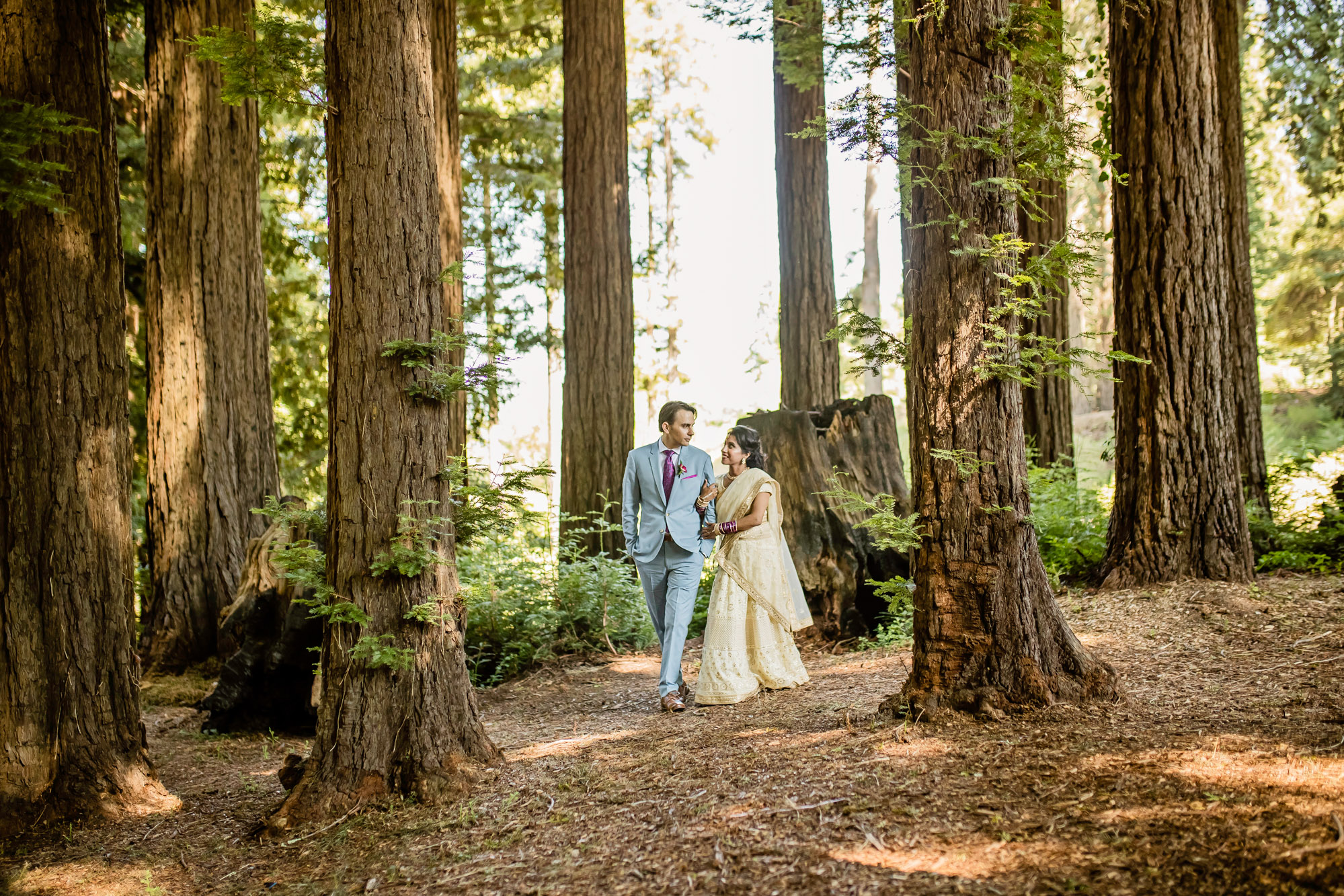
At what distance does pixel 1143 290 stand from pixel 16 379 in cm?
772

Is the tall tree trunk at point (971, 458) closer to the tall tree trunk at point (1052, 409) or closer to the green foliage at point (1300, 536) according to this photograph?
the green foliage at point (1300, 536)

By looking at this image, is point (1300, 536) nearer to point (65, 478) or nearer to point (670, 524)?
point (670, 524)

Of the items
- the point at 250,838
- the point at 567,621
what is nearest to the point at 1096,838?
the point at 250,838

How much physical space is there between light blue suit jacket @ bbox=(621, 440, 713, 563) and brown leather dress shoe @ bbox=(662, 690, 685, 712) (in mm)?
984

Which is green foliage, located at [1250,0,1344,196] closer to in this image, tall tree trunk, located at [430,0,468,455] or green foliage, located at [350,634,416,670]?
tall tree trunk, located at [430,0,468,455]

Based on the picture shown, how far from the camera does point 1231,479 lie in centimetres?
704

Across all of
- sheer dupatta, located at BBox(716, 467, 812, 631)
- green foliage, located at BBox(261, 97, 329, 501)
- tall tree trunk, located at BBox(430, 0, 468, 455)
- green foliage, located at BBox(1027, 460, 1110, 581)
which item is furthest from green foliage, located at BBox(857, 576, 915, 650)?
green foliage, located at BBox(261, 97, 329, 501)

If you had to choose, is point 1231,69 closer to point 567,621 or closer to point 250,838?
point 567,621

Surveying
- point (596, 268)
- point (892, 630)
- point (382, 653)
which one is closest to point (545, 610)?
point (892, 630)

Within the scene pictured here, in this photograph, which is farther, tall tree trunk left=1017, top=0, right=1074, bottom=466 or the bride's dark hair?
tall tree trunk left=1017, top=0, right=1074, bottom=466

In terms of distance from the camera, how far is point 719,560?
22.9 feet

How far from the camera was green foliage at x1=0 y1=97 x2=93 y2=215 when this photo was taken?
4425 millimetres

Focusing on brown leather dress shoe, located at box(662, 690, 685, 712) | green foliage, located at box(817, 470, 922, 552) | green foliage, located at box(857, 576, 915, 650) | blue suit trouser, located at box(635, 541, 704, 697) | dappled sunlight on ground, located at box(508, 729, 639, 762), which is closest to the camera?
green foliage, located at box(817, 470, 922, 552)

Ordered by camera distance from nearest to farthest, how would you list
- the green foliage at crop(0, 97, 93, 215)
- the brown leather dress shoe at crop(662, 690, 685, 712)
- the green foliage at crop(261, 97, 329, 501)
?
the green foliage at crop(0, 97, 93, 215) → the brown leather dress shoe at crop(662, 690, 685, 712) → the green foliage at crop(261, 97, 329, 501)
